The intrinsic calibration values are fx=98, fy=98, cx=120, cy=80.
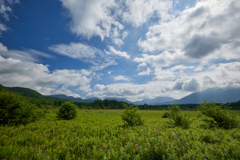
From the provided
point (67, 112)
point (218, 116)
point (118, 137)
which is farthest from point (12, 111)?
point (218, 116)

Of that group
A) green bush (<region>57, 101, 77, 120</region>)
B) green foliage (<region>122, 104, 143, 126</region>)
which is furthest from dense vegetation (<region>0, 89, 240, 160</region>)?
green bush (<region>57, 101, 77, 120</region>)

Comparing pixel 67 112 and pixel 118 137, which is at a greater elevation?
pixel 67 112

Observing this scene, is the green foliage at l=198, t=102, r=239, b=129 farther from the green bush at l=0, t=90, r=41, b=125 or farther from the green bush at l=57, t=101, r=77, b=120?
the green bush at l=0, t=90, r=41, b=125

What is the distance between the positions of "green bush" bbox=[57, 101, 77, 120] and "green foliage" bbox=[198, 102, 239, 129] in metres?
20.4

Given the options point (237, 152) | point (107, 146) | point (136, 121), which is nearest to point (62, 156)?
point (107, 146)

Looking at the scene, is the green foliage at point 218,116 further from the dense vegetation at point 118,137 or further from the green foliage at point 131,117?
the green foliage at point 131,117

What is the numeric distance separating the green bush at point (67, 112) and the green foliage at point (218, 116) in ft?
67.1

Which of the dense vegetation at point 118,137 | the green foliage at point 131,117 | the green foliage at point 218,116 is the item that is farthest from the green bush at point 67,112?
the green foliage at point 218,116

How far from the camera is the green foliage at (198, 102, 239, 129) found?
10.2 metres

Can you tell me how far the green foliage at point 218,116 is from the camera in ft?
33.5

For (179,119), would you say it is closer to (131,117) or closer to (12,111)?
(131,117)

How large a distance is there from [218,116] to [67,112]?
2202 cm

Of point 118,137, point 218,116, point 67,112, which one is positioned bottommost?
point 118,137

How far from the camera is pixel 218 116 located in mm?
10586
